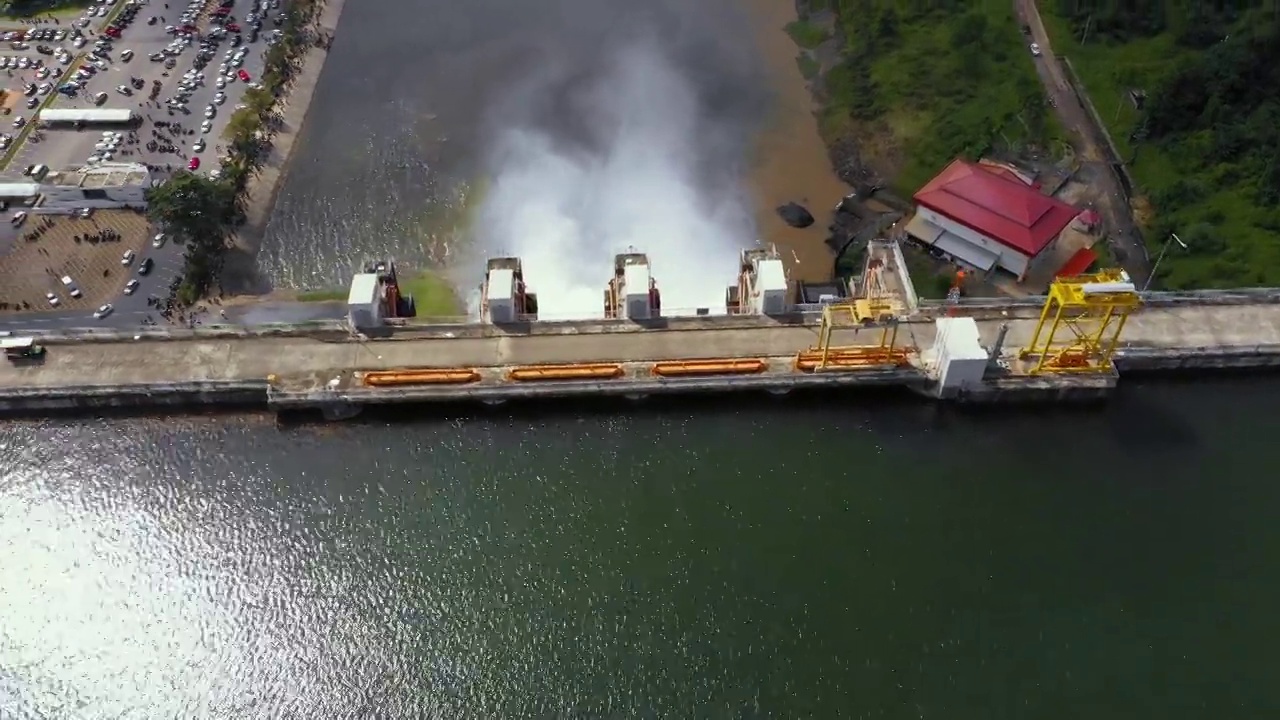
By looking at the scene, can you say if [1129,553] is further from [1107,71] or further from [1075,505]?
[1107,71]

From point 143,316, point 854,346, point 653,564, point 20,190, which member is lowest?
point 653,564

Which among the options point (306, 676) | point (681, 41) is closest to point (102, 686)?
point (306, 676)

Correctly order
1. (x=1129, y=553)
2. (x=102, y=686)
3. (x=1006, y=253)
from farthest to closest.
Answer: (x=1006, y=253) < (x=1129, y=553) < (x=102, y=686)

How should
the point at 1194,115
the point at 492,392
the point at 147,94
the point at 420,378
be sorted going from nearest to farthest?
1. the point at 492,392
2. the point at 420,378
3. the point at 1194,115
4. the point at 147,94

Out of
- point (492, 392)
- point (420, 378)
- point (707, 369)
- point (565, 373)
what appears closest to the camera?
point (492, 392)

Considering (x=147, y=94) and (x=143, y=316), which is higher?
(x=147, y=94)

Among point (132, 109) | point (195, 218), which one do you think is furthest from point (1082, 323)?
point (132, 109)

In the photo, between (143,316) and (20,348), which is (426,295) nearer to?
(143,316)

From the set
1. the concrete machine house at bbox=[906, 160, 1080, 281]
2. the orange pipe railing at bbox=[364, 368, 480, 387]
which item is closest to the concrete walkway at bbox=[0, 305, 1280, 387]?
the orange pipe railing at bbox=[364, 368, 480, 387]
